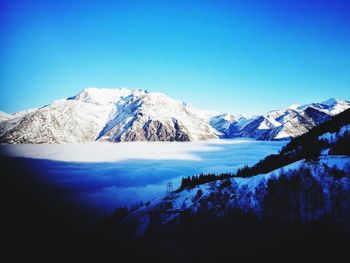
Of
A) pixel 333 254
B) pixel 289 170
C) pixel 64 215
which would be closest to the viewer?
pixel 333 254

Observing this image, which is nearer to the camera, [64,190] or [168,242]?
[168,242]

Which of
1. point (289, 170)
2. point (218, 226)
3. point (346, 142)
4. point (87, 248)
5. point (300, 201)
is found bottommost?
point (87, 248)

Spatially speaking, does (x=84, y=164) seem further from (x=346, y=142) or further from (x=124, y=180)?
(x=346, y=142)

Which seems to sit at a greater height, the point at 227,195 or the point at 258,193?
the point at 258,193

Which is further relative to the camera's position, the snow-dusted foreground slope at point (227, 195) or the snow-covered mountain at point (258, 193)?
the snow-dusted foreground slope at point (227, 195)

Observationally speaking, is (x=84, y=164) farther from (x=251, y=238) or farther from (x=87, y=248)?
(x=251, y=238)

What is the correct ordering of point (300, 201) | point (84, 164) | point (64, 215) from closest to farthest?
point (300, 201), point (64, 215), point (84, 164)

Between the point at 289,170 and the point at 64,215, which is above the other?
the point at 289,170

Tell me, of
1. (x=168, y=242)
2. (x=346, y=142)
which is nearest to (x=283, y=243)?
(x=168, y=242)

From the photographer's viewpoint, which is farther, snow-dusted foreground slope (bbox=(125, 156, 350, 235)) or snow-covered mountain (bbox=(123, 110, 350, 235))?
snow-dusted foreground slope (bbox=(125, 156, 350, 235))

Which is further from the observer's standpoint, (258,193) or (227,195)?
(227,195)
